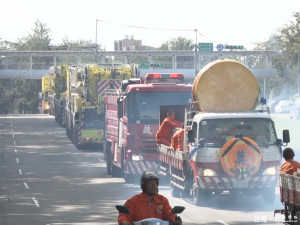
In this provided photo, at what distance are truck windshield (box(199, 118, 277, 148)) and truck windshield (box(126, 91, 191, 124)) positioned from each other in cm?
576

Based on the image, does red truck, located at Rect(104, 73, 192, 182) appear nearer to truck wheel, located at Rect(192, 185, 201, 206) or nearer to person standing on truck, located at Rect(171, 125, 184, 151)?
person standing on truck, located at Rect(171, 125, 184, 151)

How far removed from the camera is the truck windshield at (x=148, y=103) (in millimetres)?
29250

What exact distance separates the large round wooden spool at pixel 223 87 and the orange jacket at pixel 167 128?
182 cm

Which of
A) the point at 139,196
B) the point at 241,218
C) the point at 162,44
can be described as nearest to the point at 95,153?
the point at 241,218

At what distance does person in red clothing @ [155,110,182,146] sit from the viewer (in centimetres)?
2688

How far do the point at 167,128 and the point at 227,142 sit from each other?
4327 millimetres

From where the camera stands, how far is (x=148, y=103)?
29.5 metres

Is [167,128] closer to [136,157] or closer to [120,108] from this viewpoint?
[136,157]

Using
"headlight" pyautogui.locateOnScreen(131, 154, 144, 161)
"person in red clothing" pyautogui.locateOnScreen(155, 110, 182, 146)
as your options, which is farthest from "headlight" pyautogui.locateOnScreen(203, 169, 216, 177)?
"headlight" pyautogui.locateOnScreen(131, 154, 144, 161)

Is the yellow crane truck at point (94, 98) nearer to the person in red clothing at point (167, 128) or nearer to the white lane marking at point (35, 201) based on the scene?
the person in red clothing at point (167, 128)

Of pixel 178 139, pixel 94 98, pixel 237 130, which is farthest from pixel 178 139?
pixel 94 98

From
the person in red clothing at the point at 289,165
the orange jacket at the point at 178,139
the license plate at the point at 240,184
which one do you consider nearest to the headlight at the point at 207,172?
the license plate at the point at 240,184

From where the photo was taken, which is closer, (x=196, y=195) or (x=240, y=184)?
(x=240, y=184)

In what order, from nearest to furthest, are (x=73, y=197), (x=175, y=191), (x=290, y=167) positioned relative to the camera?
(x=290, y=167)
(x=175, y=191)
(x=73, y=197)
